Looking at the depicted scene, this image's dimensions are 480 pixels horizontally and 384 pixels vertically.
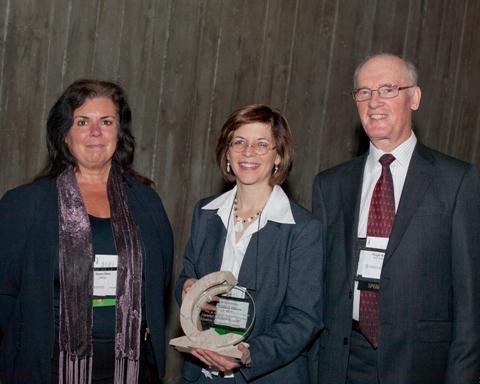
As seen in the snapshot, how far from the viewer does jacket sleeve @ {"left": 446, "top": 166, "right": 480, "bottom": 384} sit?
103 inches

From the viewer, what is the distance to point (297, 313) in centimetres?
270

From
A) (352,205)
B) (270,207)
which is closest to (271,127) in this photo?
(270,207)

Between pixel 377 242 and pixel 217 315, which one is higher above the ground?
pixel 377 242

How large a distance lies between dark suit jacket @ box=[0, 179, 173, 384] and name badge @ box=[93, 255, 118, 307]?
15 centimetres

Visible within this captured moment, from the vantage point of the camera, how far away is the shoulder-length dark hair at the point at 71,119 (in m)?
2.92

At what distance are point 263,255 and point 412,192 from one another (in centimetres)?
58

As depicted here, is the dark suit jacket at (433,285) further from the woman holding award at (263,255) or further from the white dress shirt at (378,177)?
the woman holding award at (263,255)

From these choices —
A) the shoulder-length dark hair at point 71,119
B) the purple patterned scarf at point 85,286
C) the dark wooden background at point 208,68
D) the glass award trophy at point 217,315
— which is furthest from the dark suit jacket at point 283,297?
the dark wooden background at point 208,68

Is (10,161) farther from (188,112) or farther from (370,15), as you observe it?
(370,15)

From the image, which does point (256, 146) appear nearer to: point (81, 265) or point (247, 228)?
point (247, 228)

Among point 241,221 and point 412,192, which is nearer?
point 412,192

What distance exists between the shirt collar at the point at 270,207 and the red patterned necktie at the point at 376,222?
30cm

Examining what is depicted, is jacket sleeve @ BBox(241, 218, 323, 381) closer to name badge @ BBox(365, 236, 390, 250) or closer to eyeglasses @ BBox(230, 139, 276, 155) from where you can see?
name badge @ BBox(365, 236, 390, 250)

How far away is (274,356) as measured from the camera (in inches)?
104
